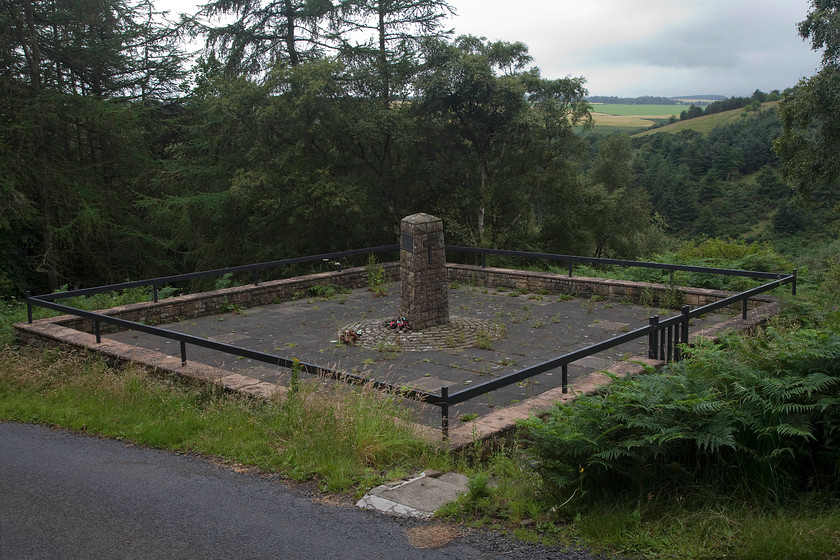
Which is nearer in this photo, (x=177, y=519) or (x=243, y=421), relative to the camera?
(x=177, y=519)

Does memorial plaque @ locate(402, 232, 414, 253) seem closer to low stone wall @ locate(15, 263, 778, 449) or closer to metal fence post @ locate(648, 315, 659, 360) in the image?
low stone wall @ locate(15, 263, 778, 449)

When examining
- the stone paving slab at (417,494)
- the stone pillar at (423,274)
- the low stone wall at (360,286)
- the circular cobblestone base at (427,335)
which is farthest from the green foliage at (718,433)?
the stone pillar at (423,274)

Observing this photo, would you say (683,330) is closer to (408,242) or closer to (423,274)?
(423,274)

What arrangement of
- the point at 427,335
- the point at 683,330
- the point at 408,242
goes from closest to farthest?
the point at 683,330 → the point at 427,335 → the point at 408,242

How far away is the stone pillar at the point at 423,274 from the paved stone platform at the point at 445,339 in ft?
1.59

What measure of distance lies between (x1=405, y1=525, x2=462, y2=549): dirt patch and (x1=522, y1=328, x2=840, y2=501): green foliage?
74cm

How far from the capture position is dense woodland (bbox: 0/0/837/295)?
21.0m

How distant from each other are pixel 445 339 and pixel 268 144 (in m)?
13.4

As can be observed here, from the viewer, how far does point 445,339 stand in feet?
35.3

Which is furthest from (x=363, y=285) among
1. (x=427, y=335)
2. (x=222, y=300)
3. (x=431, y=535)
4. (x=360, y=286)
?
(x=431, y=535)

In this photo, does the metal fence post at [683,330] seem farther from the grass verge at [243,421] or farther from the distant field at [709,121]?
the distant field at [709,121]

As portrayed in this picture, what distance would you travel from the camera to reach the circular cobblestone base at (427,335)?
10.4 meters

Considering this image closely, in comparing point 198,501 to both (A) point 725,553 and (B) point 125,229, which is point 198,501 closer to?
(A) point 725,553

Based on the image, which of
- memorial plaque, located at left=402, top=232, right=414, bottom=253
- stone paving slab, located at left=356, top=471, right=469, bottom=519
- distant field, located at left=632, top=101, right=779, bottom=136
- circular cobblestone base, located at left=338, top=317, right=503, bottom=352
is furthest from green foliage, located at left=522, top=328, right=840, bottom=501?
distant field, located at left=632, top=101, right=779, bottom=136
